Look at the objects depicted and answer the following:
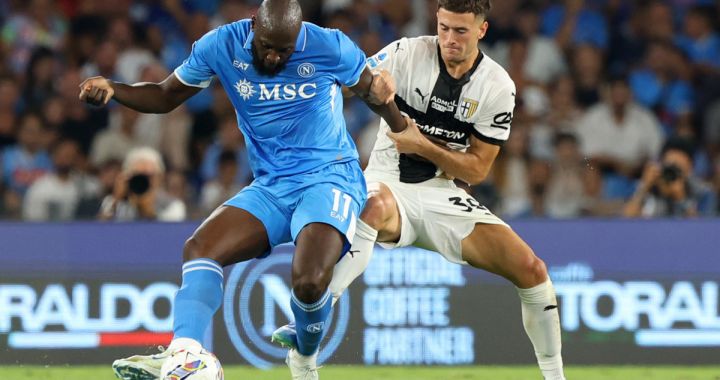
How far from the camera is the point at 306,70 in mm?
6340

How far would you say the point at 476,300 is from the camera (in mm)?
8945

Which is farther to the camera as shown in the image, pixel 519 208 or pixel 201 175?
pixel 201 175

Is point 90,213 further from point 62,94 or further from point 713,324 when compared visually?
point 713,324

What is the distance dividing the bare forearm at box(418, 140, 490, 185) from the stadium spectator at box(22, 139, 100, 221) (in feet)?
15.4

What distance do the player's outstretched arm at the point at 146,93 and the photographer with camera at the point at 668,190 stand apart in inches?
171

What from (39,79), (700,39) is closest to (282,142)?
(39,79)

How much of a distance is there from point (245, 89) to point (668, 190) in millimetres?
4430

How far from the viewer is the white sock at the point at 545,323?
22.9 feet

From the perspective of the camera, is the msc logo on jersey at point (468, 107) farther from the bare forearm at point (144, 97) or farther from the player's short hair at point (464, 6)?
the bare forearm at point (144, 97)

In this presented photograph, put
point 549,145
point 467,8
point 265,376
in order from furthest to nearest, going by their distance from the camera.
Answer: point 549,145 < point 265,376 < point 467,8

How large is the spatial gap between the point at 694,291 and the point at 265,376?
305cm

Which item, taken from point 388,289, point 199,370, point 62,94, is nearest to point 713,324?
point 388,289

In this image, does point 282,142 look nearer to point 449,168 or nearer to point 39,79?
point 449,168

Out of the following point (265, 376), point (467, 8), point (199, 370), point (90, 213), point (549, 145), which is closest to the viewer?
point (199, 370)
